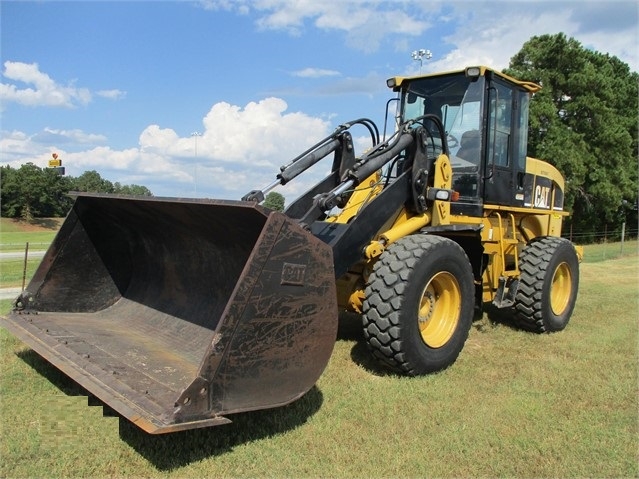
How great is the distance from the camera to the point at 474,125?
19.1ft

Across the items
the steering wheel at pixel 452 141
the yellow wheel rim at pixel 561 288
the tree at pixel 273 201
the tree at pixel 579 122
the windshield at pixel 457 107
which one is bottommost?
the yellow wheel rim at pixel 561 288

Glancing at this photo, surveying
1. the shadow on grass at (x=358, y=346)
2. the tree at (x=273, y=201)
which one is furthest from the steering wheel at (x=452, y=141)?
the shadow on grass at (x=358, y=346)

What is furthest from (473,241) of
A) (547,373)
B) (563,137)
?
(563,137)

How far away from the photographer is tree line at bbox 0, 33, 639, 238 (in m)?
24.1

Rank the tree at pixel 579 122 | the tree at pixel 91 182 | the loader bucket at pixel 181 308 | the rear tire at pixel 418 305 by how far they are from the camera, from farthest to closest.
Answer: the tree at pixel 91 182
the tree at pixel 579 122
the rear tire at pixel 418 305
the loader bucket at pixel 181 308

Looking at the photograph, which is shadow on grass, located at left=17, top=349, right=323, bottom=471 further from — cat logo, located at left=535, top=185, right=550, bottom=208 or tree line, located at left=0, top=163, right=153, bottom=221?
tree line, located at left=0, top=163, right=153, bottom=221

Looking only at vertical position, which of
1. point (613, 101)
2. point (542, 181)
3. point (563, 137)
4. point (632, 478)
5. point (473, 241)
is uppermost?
point (613, 101)

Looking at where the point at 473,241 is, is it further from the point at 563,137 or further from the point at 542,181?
the point at 563,137

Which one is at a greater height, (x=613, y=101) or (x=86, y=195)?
(x=613, y=101)

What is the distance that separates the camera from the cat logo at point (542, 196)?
273 inches

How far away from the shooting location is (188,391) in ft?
9.37

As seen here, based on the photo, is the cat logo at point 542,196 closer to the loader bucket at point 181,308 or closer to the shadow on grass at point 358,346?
the shadow on grass at point 358,346

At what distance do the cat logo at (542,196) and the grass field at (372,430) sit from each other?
246cm

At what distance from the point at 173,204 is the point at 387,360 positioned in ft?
6.63
